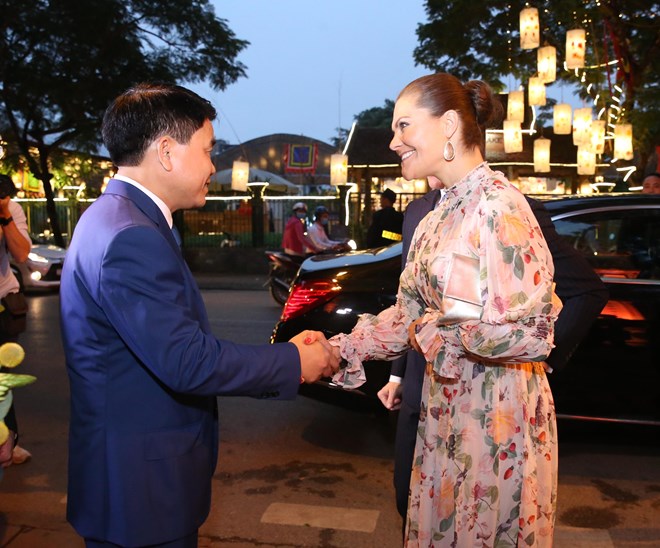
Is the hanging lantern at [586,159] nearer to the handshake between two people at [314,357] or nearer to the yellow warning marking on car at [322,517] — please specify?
the yellow warning marking on car at [322,517]

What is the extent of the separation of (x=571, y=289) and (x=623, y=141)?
1377 centimetres

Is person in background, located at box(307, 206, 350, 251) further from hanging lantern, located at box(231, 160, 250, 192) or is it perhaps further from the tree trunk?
the tree trunk

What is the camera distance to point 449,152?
216cm

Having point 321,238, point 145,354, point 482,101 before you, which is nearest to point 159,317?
point 145,354

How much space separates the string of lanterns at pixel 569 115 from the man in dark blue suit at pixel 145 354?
14373 mm

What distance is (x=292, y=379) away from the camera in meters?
1.88

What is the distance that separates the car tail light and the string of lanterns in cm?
1193

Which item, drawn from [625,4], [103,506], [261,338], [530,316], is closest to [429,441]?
[530,316]

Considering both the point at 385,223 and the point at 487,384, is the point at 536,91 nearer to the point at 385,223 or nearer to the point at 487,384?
the point at 385,223

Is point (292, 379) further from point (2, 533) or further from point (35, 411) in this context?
point (35, 411)

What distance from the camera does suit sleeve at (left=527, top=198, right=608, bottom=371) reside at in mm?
2639

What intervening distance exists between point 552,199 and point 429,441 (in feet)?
9.04

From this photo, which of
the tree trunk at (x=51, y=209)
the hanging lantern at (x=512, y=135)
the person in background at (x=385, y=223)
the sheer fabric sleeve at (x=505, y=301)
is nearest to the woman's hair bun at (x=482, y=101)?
the sheer fabric sleeve at (x=505, y=301)

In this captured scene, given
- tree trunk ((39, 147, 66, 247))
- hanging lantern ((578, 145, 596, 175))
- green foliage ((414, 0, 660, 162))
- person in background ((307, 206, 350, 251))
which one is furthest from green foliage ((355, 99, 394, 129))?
person in background ((307, 206, 350, 251))
